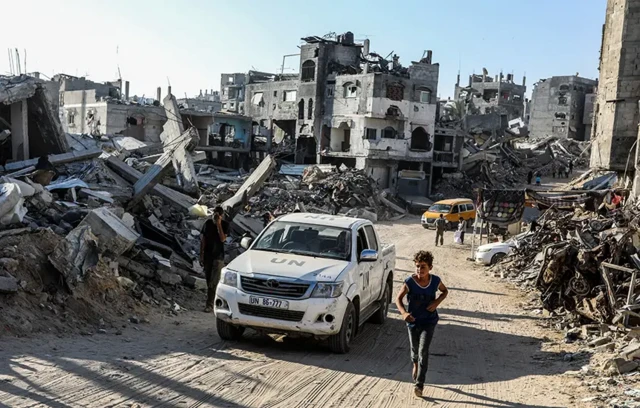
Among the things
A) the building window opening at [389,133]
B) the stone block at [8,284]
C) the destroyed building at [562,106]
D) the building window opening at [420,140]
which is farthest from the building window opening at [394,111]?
the stone block at [8,284]

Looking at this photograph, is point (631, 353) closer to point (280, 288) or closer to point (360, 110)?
point (280, 288)

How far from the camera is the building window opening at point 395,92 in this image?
56156mm

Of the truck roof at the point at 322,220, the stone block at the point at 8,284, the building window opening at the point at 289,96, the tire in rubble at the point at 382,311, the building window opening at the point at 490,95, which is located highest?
the building window opening at the point at 490,95

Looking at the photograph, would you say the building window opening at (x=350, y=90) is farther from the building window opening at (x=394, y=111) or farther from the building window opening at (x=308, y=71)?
the building window opening at (x=308, y=71)

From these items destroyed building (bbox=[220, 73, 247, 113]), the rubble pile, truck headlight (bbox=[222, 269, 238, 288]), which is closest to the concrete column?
truck headlight (bbox=[222, 269, 238, 288])

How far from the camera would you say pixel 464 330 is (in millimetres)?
12086

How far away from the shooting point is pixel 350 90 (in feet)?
189

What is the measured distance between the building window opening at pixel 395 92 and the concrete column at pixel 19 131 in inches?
1621

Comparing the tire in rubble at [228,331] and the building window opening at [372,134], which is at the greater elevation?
the building window opening at [372,134]

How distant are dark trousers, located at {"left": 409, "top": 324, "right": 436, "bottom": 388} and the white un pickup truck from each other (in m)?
1.46

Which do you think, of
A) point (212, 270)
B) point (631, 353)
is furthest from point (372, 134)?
point (631, 353)

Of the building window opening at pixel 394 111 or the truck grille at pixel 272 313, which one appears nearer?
the truck grille at pixel 272 313

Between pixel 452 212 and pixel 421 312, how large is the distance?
29.8 m

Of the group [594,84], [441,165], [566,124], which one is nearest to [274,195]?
[441,165]
